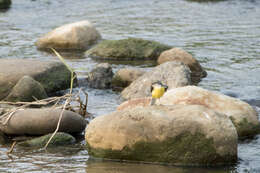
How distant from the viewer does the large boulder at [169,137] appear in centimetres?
575

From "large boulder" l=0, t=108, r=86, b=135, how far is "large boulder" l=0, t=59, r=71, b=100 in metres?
1.89

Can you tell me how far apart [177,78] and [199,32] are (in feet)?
19.2

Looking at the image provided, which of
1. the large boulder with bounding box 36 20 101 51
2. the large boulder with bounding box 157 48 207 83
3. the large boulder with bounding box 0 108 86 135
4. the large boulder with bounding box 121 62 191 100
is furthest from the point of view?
the large boulder with bounding box 36 20 101 51

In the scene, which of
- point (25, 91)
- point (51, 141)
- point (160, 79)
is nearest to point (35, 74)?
point (25, 91)

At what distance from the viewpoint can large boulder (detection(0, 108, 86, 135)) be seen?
670cm

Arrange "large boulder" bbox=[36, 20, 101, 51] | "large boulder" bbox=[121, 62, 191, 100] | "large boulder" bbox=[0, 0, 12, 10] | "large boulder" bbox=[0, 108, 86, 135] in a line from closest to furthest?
"large boulder" bbox=[0, 108, 86, 135]
"large boulder" bbox=[121, 62, 191, 100]
"large boulder" bbox=[36, 20, 101, 51]
"large boulder" bbox=[0, 0, 12, 10]

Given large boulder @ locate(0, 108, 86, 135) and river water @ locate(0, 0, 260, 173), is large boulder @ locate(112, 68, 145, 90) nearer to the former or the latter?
river water @ locate(0, 0, 260, 173)

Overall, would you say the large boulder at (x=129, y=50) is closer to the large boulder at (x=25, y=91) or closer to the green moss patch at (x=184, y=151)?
the large boulder at (x=25, y=91)

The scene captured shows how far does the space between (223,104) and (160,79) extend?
226 centimetres

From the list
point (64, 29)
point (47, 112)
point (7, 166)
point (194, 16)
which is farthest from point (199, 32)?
point (7, 166)

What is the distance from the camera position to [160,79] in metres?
9.16

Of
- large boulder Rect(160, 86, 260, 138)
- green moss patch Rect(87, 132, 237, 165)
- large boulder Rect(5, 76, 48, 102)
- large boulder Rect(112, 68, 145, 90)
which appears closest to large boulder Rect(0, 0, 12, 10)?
large boulder Rect(112, 68, 145, 90)

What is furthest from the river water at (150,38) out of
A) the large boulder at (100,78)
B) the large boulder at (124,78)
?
the large boulder at (124,78)

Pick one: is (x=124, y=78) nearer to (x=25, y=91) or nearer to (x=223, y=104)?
(x=25, y=91)
